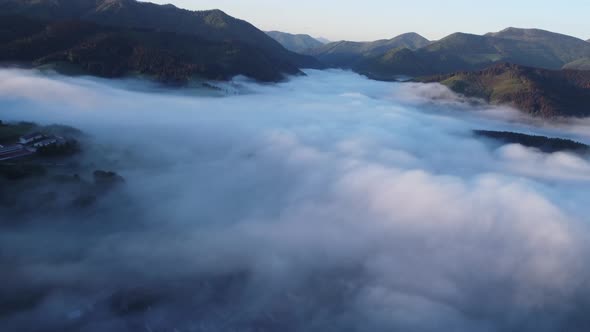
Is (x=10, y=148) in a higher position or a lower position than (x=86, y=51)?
lower

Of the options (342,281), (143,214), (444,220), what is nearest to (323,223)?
(342,281)

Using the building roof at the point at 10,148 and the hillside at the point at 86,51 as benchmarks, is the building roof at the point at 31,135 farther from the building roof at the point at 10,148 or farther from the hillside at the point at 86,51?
the hillside at the point at 86,51

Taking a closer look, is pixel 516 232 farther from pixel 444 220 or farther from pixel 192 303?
pixel 192 303

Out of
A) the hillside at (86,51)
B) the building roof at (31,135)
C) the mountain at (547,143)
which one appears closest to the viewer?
the building roof at (31,135)

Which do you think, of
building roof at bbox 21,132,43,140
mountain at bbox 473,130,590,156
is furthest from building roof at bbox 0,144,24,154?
mountain at bbox 473,130,590,156

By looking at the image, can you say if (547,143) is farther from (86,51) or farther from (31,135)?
(86,51)

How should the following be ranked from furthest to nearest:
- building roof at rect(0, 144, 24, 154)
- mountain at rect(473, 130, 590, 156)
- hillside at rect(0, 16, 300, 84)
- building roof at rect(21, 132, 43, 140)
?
1. hillside at rect(0, 16, 300, 84)
2. mountain at rect(473, 130, 590, 156)
3. building roof at rect(21, 132, 43, 140)
4. building roof at rect(0, 144, 24, 154)

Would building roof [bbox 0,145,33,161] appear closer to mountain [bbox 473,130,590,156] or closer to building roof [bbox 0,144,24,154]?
building roof [bbox 0,144,24,154]

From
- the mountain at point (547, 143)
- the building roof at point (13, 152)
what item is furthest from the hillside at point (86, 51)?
the mountain at point (547, 143)

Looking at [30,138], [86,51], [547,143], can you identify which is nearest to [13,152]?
[30,138]

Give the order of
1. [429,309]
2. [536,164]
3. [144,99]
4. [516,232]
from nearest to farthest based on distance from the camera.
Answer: [429,309] → [516,232] → [536,164] → [144,99]

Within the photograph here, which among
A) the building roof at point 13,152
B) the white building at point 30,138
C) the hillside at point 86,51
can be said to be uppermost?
the hillside at point 86,51
